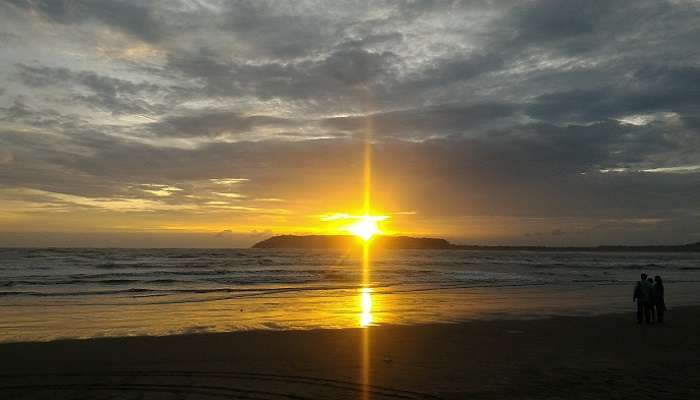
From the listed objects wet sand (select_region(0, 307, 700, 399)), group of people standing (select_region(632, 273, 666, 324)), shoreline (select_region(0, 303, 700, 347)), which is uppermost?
group of people standing (select_region(632, 273, 666, 324))

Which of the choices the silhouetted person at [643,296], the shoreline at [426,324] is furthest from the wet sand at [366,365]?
the silhouetted person at [643,296]

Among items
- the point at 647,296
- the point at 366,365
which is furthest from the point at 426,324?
the point at 647,296

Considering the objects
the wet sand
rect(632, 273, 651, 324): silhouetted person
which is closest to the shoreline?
the wet sand

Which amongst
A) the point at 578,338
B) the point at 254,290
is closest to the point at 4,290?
the point at 254,290

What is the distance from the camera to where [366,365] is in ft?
36.4

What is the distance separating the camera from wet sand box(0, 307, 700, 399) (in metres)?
9.13

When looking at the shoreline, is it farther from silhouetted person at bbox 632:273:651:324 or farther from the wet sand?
silhouetted person at bbox 632:273:651:324

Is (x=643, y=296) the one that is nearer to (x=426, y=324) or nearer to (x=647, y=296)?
(x=647, y=296)

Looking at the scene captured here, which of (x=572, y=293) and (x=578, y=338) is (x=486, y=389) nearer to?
(x=578, y=338)

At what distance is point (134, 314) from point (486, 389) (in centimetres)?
1556

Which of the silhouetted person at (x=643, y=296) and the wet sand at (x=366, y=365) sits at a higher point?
the silhouetted person at (x=643, y=296)

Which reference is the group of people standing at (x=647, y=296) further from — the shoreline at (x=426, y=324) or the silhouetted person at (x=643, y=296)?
the shoreline at (x=426, y=324)

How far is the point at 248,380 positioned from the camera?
9906 mm

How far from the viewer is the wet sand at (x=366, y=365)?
9.13 meters
